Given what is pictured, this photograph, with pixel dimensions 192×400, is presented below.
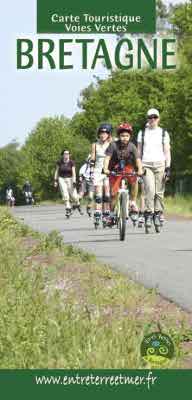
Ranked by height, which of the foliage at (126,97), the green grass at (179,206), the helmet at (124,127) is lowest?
the green grass at (179,206)

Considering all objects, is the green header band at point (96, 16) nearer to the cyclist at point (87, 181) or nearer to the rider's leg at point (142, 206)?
the rider's leg at point (142, 206)

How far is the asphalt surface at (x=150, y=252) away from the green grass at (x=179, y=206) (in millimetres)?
6679

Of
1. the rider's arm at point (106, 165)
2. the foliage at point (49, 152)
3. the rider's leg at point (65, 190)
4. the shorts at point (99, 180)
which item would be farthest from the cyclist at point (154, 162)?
the rider's leg at point (65, 190)

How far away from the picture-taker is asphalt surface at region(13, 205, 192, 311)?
8863mm

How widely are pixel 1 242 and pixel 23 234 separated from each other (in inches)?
122

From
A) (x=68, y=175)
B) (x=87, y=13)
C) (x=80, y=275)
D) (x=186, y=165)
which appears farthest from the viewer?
(x=186, y=165)

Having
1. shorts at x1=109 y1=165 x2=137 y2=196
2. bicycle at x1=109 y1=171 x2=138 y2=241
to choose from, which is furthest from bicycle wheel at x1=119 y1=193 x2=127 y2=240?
shorts at x1=109 y1=165 x2=137 y2=196

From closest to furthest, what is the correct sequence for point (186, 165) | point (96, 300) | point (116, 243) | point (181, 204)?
1. point (96, 300)
2. point (116, 243)
3. point (181, 204)
4. point (186, 165)

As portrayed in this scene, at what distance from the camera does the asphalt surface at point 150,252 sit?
8.86 metres

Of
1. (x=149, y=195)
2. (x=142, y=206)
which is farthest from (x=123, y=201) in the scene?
(x=142, y=206)
